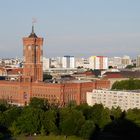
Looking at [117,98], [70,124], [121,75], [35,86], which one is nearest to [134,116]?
[70,124]

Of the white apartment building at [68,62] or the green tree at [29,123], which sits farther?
the white apartment building at [68,62]

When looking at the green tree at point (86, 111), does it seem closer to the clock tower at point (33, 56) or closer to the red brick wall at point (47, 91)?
the red brick wall at point (47, 91)

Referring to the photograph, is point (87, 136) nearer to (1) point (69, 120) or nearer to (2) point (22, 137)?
(1) point (69, 120)

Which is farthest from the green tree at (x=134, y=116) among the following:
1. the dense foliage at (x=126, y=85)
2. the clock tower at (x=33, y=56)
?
the clock tower at (x=33, y=56)

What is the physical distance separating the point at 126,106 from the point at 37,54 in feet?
38.8

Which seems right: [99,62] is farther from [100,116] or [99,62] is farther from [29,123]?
[29,123]

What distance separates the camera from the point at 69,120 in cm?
2866

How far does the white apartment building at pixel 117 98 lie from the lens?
37.0 m

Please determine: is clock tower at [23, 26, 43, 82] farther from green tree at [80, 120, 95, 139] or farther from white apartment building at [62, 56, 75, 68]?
white apartment building at [62, 56, 75, 68]

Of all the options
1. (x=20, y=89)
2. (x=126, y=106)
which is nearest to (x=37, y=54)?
(x=20, y=89)

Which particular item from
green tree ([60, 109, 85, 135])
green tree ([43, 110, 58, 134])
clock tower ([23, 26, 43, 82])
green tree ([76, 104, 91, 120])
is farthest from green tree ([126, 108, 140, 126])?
clock tower ([23, 26, 43, 82])

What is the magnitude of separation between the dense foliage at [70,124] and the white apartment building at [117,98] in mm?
5442

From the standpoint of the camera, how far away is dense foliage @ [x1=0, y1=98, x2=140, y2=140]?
90.8ft

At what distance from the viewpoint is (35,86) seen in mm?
43500
